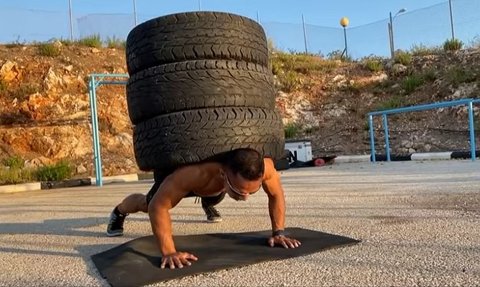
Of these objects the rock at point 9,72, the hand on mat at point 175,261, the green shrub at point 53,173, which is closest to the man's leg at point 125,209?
the hand on mat at point 175,261

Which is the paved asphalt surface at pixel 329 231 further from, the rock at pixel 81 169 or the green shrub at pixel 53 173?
the rock at pixel 81 169

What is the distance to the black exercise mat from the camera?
2.47m

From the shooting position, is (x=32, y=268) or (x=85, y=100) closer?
(x=32, y=268)

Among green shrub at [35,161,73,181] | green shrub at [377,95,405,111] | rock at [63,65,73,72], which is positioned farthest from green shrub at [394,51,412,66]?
green shrub at [35,161,73,181]

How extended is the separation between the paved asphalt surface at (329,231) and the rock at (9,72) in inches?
398

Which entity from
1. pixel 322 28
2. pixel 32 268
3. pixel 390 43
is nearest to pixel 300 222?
pixel 32 268

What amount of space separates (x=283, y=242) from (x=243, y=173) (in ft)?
2.19

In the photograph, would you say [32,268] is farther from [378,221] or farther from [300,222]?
[378,221]

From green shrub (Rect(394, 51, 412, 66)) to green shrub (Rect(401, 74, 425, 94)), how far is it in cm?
158

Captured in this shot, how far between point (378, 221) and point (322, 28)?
20.9 m

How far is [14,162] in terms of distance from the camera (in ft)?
41.0

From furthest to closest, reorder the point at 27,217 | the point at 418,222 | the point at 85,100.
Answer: the point at 85,100 < the point at 27,217 < the point at 418,222

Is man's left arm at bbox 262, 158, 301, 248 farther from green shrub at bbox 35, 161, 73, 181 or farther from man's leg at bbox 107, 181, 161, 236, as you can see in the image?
green shrub at bbox 35, 161, 73, 181

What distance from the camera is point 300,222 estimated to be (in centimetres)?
386
